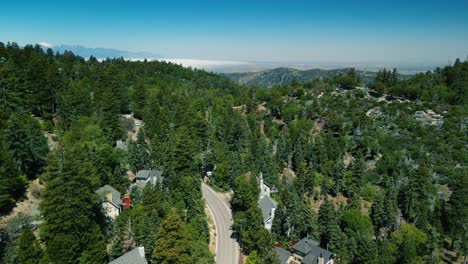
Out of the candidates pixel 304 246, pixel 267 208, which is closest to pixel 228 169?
pixel 267 208

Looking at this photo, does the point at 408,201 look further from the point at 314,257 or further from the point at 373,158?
the point at 314,257

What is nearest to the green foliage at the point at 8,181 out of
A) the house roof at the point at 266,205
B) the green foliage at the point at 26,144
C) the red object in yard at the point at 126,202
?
the green foliage at the point at 26,144

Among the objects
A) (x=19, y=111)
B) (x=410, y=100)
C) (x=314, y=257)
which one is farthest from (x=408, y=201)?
(x=19, y=111)

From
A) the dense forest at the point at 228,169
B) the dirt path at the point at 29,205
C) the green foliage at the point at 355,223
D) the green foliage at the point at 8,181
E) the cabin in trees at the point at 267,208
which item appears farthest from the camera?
the green foliage at the point at 355,223

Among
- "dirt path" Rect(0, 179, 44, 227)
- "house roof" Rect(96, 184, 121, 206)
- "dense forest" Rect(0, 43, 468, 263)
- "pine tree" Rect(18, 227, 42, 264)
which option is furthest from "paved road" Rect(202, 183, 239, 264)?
"dirt path" Rect(0, 179, 44, 227)

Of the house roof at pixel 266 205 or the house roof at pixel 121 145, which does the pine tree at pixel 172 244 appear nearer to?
the house roof at pixel 266 205
